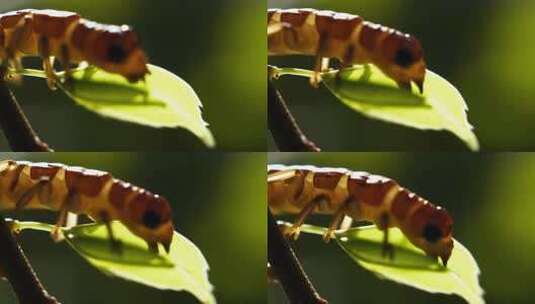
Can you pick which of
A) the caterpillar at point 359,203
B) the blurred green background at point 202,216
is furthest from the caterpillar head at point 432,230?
the blurred green background at point 202,216

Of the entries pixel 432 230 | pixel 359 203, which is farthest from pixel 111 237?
pixel 432 230

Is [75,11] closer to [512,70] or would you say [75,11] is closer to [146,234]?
[146,234]

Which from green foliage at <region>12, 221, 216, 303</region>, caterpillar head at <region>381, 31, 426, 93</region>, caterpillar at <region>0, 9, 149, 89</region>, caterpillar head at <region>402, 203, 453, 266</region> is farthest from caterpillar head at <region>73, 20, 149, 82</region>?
caterpillar head at <region>402, 203, 453, 266</region>

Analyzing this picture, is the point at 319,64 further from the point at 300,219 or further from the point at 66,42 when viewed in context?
the point at 66,42

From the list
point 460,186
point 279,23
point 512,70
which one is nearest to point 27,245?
point 279,23

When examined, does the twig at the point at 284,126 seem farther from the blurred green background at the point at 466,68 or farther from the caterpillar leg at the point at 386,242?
the caterpillar leg at the point at 386,242

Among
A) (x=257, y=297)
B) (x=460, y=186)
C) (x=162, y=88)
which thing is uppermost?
(x=162, y=88)

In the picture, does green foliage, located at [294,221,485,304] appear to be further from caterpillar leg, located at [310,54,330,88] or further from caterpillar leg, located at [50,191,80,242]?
caterpillar leg, located at [50,191,80,242]
